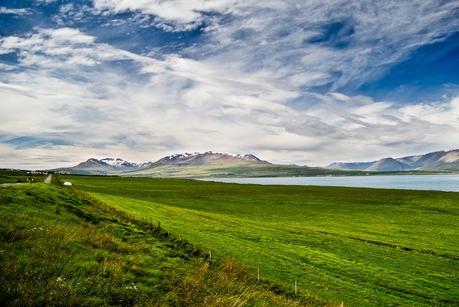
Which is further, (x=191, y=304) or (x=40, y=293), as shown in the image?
(x=191, y=304)

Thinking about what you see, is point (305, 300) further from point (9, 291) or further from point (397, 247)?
point (397, 247)

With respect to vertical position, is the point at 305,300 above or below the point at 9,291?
below

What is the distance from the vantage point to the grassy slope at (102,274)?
11891 mm

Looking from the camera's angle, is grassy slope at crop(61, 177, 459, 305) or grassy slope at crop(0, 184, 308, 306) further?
grassy slope at crop(61, 177, 459, 305)

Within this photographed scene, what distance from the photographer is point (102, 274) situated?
14406 mm

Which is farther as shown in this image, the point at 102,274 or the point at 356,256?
the point at 356,256

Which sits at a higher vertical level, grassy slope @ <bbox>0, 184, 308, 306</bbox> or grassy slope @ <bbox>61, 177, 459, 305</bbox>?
grassy slope @ <bbox>0, 184, 308, 306</bbox>

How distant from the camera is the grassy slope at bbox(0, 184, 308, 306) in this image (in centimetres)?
1189

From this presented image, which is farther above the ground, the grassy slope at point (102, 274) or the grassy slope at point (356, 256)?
the grassy slope at point (102, 274)

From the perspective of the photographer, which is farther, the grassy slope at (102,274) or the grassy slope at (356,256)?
the grassy slope at (356,256)

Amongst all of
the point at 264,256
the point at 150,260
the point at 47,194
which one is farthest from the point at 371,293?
the point at 47,194

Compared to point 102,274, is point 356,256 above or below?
below

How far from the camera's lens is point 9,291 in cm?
1105

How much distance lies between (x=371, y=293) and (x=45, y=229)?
19539 millimetres
